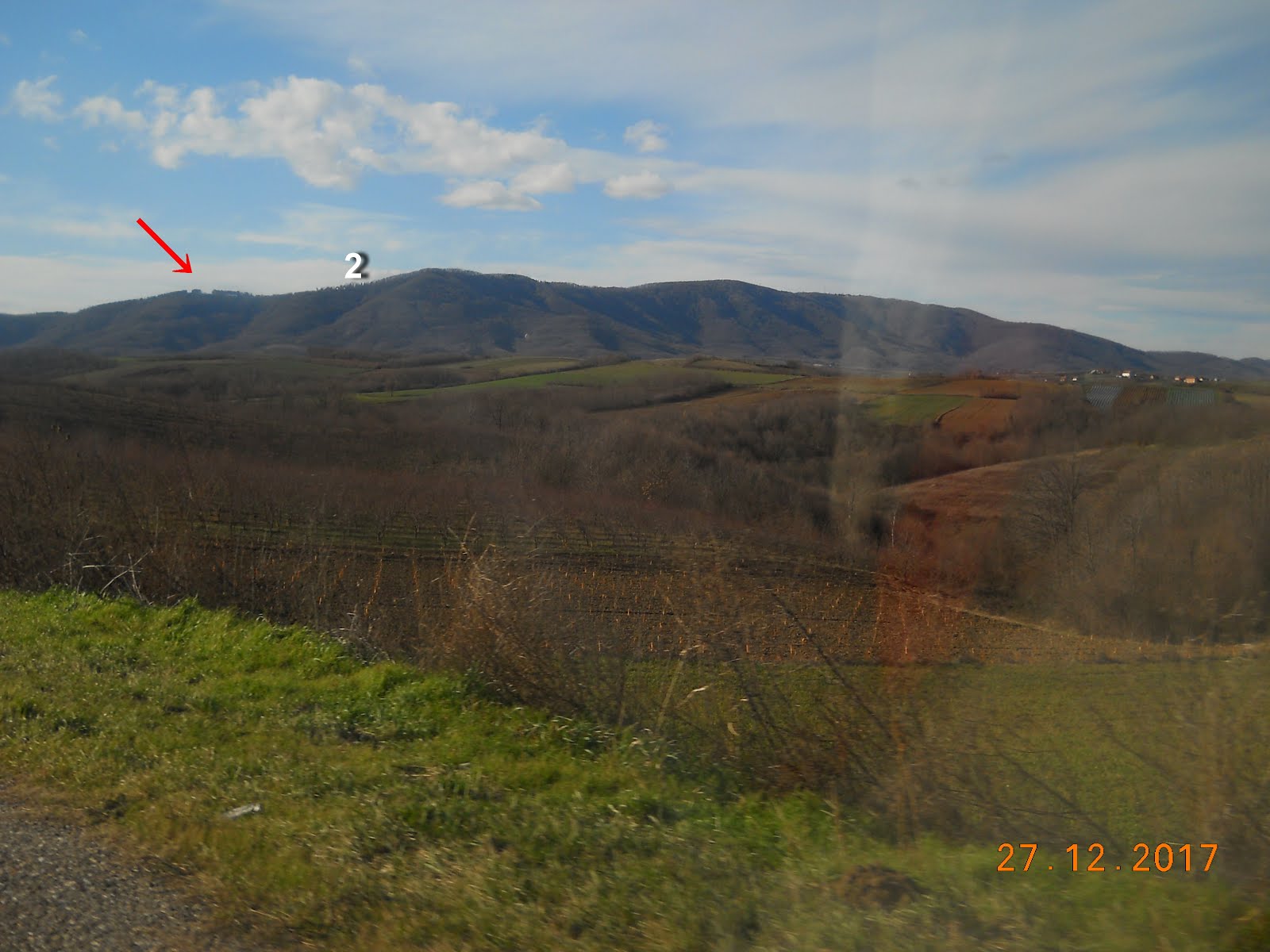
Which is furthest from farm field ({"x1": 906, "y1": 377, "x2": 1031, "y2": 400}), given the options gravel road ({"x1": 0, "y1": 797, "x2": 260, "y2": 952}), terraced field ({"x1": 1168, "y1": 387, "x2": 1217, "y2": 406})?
gravel road ({"x1": 0, "y1": 797, "x2": 260, "y2": 952})

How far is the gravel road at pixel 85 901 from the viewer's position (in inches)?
128

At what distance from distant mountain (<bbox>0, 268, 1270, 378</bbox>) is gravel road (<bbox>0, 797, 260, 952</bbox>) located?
1408 centimetres

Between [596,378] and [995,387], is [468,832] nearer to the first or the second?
[995,387]

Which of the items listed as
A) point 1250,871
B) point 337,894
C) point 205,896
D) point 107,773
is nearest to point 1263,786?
point 1250,871

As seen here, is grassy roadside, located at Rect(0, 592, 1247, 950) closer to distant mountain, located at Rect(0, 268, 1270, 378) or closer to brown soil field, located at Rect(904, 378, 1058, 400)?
distant mountain, located at Rect(0, 268, 1270, 378)

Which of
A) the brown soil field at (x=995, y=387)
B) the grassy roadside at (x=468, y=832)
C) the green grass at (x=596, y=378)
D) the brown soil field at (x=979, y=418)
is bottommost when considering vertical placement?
the grassy roadside at (x=468, y=832)

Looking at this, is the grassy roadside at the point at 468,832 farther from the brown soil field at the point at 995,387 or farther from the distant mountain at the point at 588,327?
the brown soil field at the point at 995,387

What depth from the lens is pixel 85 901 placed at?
353 cm

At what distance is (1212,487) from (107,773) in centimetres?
1149

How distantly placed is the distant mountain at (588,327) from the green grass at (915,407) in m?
0.74

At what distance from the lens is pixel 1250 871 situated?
3.79 m

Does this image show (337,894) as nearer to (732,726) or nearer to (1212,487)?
(732,726)

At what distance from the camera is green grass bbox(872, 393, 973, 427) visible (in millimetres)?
20000

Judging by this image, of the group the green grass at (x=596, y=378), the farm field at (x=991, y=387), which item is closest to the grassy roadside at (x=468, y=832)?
the farm field at (x=991, y=387)
